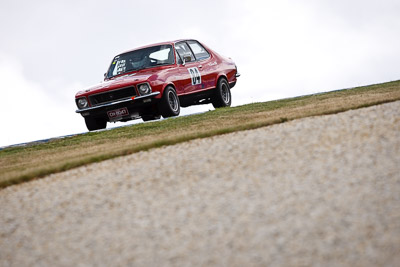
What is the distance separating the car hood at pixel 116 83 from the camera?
41.9 feet

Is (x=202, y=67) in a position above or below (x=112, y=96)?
above

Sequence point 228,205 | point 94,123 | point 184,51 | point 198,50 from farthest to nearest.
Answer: point 198,50 < point 184,51 < point 94,123 < point 228,205

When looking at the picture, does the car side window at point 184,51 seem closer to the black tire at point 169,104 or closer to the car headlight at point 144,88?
the black tire at point 169,104

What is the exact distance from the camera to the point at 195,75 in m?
14.1

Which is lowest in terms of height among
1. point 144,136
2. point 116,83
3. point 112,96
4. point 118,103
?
point 144,136

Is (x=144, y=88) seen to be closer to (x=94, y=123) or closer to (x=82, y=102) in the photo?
(x=82, y=102)

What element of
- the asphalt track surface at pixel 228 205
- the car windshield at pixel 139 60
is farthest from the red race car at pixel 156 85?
the asphalt track surface at pixel 228 205

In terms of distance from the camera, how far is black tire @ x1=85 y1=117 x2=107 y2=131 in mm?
13609

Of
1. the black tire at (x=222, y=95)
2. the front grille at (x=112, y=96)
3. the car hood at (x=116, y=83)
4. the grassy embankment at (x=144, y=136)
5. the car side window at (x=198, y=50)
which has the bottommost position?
the black tire at (x=222, y=95)

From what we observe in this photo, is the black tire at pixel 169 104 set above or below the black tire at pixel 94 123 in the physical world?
above

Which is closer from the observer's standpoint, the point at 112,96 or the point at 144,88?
the point at 144,88

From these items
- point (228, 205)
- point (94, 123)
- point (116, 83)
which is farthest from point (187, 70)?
point (228, 205)

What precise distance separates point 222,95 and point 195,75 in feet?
4.10

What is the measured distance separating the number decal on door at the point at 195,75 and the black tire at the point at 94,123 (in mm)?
1967
